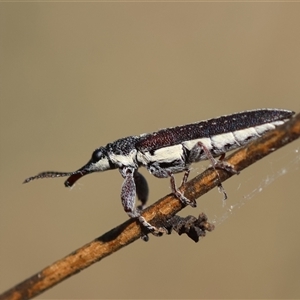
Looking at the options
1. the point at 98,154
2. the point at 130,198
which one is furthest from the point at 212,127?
the point at 98,154

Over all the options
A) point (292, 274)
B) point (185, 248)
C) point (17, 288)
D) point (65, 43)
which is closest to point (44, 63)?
point (65, 43)

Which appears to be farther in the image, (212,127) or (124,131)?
(124,131)

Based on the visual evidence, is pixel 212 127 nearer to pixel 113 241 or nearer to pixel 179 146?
pixel 179 146

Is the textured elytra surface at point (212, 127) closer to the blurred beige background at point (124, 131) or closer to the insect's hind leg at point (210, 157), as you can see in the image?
the insect's hind leg at point (210, 157)

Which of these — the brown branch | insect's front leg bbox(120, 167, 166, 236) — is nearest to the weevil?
insect's front leg bbox(120, 167, 166, 236)

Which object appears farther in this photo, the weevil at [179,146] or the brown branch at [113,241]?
the weevil at [179,146]

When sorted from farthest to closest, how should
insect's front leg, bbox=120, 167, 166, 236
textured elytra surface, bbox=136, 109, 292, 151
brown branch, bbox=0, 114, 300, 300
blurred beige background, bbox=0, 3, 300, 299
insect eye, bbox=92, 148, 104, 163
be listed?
blurred beige background, bbox=0, 3, 300, 299, insect eye, bbox=92, 148, 104, 163, textured elytra surface, bbox=136, 109, 292, 151, insect's front leg, bbox=120, 167, 166, 236, brown branch, bbox=0, 114, 300, 300

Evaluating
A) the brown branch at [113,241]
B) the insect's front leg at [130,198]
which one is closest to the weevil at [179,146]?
the insect's front leg at [130,198]

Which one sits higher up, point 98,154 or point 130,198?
point 98,154

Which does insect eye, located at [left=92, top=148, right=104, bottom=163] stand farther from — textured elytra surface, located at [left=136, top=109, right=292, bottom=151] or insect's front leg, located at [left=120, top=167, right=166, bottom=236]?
textured elytra surface, located at [left=136, top=109, right=292, bottom=151]
